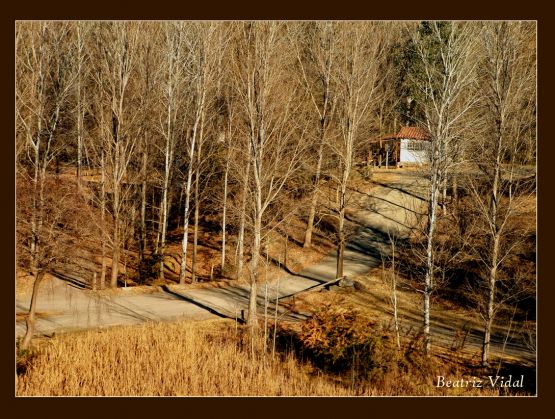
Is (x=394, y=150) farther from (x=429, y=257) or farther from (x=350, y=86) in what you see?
(x=429, y=257)

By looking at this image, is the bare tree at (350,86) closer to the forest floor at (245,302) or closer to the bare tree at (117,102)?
the forest floor at (245,302)

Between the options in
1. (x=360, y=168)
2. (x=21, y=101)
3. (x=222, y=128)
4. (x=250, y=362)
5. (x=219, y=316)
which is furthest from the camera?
(x=360, y=168)

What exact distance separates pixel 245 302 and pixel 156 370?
844 centimetres

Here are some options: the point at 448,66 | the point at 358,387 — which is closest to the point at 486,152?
the point at 448,66

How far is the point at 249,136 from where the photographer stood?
1725 cm

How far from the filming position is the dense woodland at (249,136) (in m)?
15.5

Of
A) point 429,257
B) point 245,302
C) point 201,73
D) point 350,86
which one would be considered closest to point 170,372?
point 429,257

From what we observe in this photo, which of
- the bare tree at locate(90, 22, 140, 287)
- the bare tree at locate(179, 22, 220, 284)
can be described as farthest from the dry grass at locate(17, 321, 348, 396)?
the bare tree at locate(179, 22, 220, 284)

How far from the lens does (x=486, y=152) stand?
16125 mm

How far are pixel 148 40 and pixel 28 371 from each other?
752 inches

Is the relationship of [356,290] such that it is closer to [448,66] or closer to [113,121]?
[448,66]

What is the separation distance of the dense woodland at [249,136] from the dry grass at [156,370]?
159cm

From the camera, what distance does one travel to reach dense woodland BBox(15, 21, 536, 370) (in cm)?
1554

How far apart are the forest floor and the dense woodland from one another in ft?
4.55
